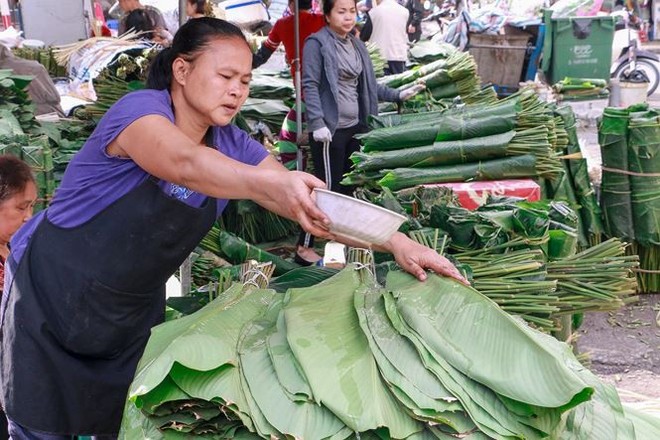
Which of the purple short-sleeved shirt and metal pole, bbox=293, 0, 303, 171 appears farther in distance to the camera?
metal pole, bbox=293, 0, 303, 171

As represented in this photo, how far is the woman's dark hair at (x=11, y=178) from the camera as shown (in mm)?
2516

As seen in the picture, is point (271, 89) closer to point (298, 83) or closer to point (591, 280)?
point (298, 83)

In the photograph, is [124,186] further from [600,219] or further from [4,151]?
[600,219]

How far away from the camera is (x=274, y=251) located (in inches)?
216

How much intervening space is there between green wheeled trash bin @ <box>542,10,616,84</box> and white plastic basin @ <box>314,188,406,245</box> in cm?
1005

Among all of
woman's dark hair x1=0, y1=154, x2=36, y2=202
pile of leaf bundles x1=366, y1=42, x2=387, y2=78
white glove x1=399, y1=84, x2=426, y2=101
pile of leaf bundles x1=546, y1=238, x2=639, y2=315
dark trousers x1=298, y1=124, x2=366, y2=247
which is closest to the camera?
woman's dark hair x1=0, y1=154, x2=36, y2=202

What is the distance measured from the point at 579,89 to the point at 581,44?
2273 mm

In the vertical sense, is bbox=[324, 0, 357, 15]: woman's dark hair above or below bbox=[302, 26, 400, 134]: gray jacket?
above

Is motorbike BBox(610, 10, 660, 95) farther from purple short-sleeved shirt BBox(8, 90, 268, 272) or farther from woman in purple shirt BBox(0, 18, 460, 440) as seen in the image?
purple short-sleeved shirt BBox(8, 90, 268, 272)

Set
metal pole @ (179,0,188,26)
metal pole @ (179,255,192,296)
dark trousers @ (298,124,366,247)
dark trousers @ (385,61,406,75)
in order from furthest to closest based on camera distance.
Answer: dark trousers @ (385,61,406,75), dark trousers @ (298,124,366,247), metal pole @ (179,0,188,26), metal pole @ (179,255,192,296)

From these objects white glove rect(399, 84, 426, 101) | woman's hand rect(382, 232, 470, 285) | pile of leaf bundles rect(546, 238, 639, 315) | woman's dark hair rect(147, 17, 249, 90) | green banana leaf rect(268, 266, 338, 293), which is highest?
woman's dark hair rect(147, 17, 249, 90)

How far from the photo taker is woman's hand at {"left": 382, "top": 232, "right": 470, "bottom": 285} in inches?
81.3

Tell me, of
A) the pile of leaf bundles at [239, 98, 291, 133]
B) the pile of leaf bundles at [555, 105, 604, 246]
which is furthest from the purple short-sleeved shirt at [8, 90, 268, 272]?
the pile of leaf bundles at [239, 98, 291, 133]

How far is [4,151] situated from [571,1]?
10.1 m
